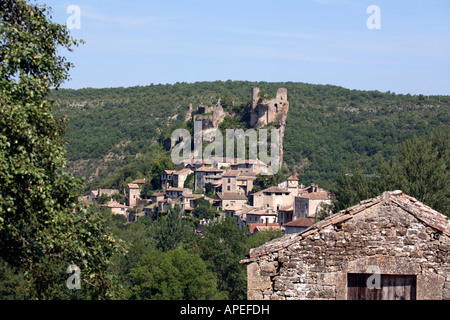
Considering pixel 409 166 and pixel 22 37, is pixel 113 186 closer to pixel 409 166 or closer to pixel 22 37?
pixel 409 166

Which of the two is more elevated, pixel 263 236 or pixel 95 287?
pixel 95 287

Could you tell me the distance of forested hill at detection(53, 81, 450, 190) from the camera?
110625 millimetres

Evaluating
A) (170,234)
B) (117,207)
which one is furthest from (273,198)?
(117,207)

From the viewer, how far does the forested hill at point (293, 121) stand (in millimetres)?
110625

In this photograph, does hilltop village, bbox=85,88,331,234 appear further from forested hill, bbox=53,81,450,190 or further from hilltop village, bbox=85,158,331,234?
forested hill, bbox=53,81,450,190

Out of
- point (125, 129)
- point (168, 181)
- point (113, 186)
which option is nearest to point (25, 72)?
point (168, 181)

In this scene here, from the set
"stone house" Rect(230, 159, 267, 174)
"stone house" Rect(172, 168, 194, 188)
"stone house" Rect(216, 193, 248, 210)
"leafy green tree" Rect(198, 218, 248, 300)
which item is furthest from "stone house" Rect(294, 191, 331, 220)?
"stone house" Rect(172, 168, 194, 188)

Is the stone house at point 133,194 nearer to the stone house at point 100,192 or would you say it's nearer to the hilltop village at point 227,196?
the hilltop village at point 227,196

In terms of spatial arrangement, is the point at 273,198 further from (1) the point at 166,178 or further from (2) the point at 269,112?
(2) the point at 269,112

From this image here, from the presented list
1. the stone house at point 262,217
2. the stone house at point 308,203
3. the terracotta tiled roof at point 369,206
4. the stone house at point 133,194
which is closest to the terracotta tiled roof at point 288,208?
the stone house at point 262,217

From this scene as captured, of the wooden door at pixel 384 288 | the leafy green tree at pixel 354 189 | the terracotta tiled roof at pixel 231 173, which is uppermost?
the wooden door at pixel 384 288

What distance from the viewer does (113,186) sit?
315 feet

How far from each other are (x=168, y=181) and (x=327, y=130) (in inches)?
1850

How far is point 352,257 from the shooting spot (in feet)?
25.0
